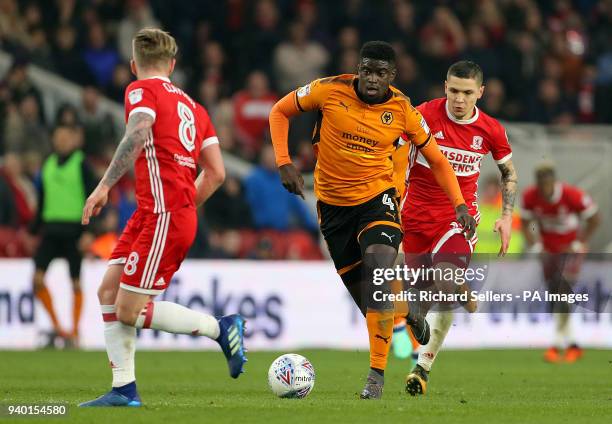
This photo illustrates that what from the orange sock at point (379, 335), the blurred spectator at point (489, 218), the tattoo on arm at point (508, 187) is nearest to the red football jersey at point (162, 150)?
the orange sock at point (379, 335)

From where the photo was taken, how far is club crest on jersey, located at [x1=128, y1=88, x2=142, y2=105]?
313 inches

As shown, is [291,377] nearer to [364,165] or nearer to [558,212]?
[364,165]

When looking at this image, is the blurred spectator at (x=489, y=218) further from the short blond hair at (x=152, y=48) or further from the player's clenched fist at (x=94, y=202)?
the player's clenched fist at (x=94, y=202)

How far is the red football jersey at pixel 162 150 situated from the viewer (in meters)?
8.01

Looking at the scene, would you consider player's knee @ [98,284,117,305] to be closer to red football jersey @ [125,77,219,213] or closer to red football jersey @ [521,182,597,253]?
red football jersey @ [125,77,219,213]

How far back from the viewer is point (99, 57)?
18.9m

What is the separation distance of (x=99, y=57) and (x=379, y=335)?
11.0m

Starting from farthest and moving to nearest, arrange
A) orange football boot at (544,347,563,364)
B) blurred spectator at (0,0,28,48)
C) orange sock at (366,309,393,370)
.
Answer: blurred spectator at (0,0,28,48) < orange football boot at (544,347,563,364) < orange sock at (366,309,393,370)

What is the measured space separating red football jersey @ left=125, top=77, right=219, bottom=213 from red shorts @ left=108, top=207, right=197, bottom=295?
0.07 metres

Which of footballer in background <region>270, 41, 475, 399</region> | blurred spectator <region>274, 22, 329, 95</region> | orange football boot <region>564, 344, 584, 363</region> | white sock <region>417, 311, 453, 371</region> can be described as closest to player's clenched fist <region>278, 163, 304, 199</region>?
footballer in background <region>270, 41, 475, 399</region>

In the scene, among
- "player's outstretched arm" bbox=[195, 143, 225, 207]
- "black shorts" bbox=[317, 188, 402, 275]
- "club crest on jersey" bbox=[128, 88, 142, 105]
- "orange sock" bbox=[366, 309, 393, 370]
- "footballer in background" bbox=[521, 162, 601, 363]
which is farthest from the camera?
"footballer in background" bbox=[521, 162, 601, 363]

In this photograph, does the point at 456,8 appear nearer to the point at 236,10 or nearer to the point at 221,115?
the point at 236,10

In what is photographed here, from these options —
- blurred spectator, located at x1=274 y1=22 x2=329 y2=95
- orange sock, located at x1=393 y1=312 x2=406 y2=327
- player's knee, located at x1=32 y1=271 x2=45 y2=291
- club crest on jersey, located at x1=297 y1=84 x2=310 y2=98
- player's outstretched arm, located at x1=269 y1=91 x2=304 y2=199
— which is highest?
blurred spectator, located at x1=274 y1=22 x2=329 y2=95

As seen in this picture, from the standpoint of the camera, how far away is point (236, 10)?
810 inches
